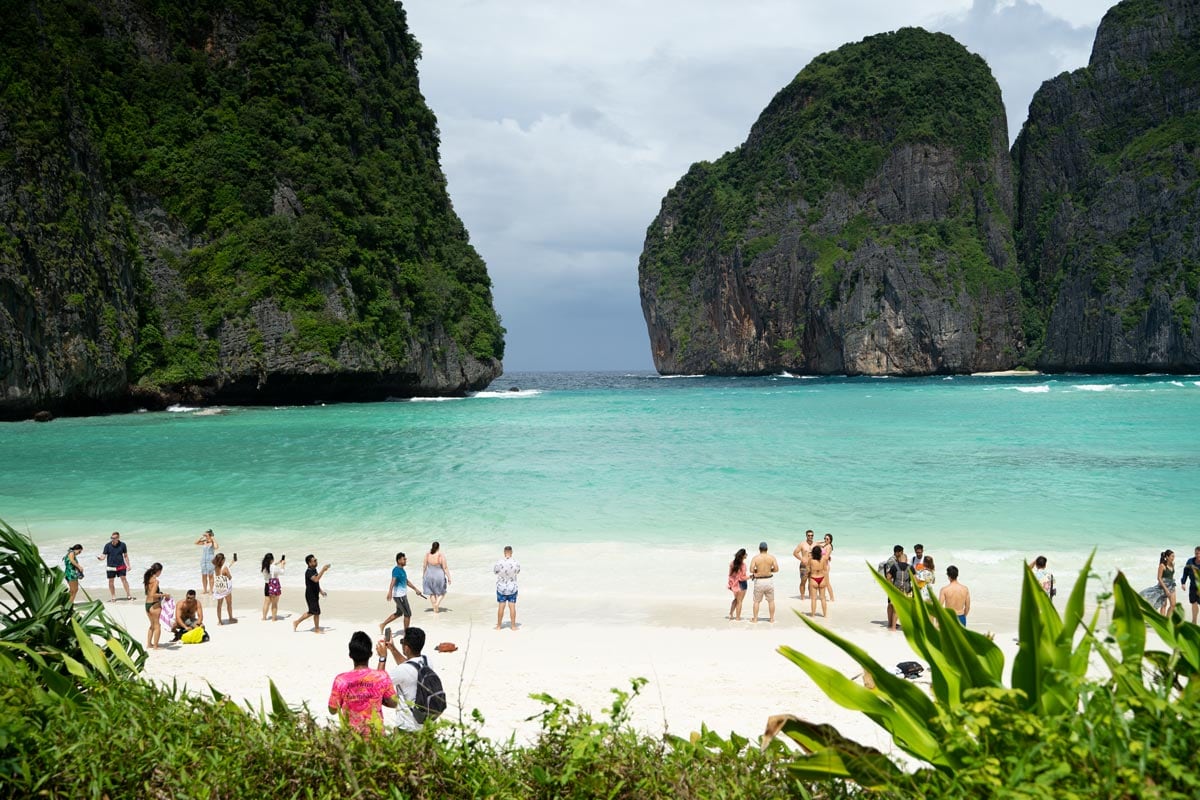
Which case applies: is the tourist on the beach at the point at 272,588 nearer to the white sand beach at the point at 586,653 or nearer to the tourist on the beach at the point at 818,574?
the white sand beach at the point at 586,653

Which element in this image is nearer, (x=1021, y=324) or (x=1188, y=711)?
(x=1188, y=711)

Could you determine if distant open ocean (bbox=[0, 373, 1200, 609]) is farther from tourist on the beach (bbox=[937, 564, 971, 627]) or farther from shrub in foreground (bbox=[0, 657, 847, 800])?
shrub in foreground (bbox=[0, 657, 847, 800])

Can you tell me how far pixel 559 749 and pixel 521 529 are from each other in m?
13.3

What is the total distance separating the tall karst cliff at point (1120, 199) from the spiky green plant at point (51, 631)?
10154 cm

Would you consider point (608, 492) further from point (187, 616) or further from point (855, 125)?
point (855, 125)

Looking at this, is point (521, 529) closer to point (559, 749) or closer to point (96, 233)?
point (559, 749)

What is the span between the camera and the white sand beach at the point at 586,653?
6875 millimetres

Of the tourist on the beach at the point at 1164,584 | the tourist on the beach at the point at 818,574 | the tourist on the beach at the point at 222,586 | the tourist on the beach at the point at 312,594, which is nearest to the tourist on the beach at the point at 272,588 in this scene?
the tourist on the beach at the point at 222,586

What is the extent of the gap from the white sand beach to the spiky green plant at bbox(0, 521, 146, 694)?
2.58 metres

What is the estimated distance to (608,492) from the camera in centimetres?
2002

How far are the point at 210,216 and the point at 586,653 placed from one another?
50.6 metres

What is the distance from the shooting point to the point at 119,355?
42.9 meters

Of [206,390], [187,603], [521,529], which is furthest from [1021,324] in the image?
[187,603]

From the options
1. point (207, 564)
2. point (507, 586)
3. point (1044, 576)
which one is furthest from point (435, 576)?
point (1044, 576)
